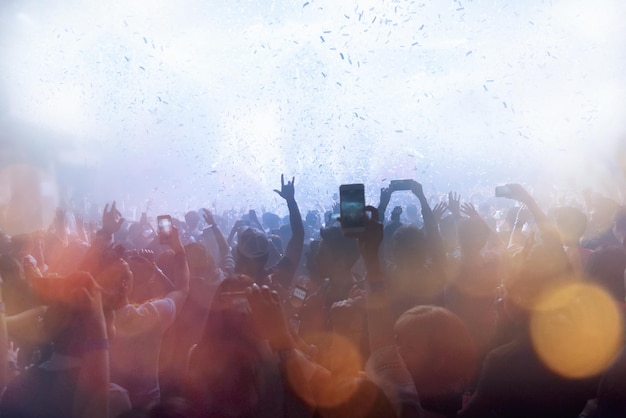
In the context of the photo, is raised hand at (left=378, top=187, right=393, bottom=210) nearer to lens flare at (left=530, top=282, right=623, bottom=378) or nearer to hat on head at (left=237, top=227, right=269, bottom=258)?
hat on head at (left=237, top=227, right=269, bottom=258)

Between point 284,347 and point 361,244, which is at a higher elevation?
point 361,244

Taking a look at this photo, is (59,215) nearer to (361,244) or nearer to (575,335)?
(361,244)

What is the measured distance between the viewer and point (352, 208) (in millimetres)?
2732

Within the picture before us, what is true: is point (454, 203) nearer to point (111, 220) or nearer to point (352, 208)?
point (111, 220)

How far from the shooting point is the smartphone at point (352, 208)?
8.80 ft

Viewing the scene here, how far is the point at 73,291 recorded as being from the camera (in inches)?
113

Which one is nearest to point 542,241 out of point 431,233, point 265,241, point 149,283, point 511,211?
point 431,233

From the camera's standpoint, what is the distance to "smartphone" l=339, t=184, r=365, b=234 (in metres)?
2.68

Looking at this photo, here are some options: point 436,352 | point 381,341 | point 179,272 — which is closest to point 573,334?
point 436,352

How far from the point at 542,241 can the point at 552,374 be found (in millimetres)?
1200

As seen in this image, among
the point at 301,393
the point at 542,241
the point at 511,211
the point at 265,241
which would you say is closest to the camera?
the point at 301,393

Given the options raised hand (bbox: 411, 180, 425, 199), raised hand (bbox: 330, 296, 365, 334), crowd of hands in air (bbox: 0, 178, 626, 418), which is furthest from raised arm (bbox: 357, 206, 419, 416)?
raised hand (bbox: 411, 180, 425, 199)

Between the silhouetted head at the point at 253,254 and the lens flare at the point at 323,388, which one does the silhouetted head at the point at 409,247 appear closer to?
the silhouetted head at the point at 253,254

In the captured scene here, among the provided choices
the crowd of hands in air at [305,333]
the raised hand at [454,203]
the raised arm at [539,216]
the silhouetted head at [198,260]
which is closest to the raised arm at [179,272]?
the crowd of hands in air at [305,333]
